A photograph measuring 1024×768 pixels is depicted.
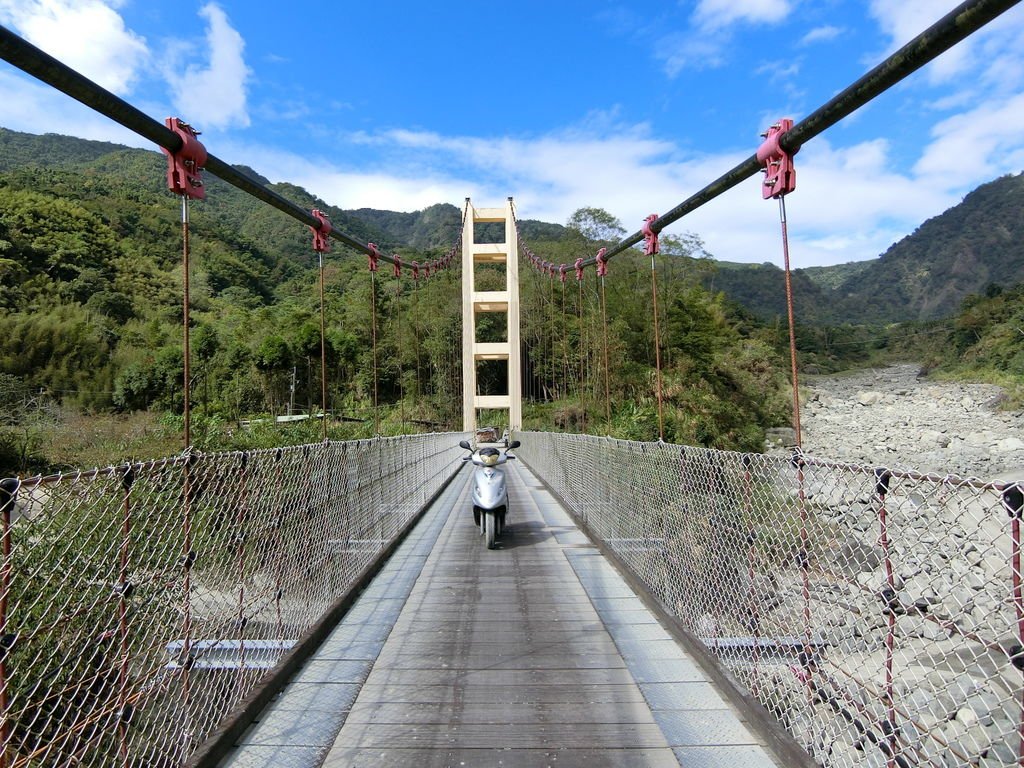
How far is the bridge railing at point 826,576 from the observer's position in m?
1.19

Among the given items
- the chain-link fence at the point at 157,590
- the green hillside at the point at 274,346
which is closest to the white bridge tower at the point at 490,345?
the green hillside at the point at 274,346

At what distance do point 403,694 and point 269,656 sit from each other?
528 mm

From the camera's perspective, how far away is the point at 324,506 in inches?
110

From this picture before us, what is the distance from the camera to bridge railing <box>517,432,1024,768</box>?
1188 millimetres

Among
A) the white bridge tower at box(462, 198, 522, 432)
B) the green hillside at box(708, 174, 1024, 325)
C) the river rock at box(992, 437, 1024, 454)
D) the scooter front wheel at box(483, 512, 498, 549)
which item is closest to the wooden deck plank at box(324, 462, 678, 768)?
the scooter front wheel at box(483, 512, 498, 549)

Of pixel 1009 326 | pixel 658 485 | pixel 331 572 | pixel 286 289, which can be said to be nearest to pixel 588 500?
pixel 658 485

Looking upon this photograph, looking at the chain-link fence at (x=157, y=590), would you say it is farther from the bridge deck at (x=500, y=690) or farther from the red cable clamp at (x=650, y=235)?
the red cable clamp at (x=650, y=235)

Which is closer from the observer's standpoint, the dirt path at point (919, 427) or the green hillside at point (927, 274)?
the dirt path at point (919, 427)

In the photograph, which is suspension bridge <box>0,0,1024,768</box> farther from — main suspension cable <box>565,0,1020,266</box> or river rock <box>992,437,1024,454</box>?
river rock <box>992,437,1024,454</box>

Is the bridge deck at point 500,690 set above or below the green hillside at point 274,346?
below

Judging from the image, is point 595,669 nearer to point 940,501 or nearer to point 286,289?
point 940,501

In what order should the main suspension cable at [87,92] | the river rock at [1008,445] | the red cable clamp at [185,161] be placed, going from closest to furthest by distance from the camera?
the main suspension cable at [87,92], the red cable clamp at [185,161], the river rock at [1008,445]

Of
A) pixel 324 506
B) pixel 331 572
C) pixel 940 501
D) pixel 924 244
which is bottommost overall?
pixel 331 572

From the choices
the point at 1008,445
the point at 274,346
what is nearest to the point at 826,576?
the point at 274,346
